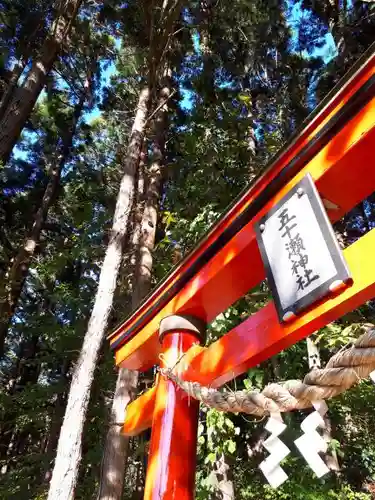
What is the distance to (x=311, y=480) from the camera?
203 inches

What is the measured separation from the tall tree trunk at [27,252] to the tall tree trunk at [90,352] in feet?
13.3

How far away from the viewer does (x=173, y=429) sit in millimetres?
1953

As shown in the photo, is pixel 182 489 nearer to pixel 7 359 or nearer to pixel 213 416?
pixel 213 416

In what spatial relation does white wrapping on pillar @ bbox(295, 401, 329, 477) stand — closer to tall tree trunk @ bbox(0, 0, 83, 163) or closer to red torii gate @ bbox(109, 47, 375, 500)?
red torii gate @ bbox(109, 47, 375, 500)

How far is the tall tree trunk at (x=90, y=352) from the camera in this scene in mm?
3352

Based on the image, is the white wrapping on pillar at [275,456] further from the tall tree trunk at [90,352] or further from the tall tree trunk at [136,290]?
the tall tree trunk at [90,352]

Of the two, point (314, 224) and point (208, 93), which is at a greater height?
point (208, 93)

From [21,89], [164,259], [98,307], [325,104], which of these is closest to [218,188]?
[164,259]

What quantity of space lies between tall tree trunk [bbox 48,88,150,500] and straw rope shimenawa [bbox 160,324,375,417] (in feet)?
8.14

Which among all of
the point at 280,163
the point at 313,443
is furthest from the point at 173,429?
the point at 280,163

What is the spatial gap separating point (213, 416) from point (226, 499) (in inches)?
34.7

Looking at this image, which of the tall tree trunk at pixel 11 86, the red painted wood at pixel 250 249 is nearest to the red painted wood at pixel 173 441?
the red painted wood at pixel 250 249

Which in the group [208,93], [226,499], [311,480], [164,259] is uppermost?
[208,93]

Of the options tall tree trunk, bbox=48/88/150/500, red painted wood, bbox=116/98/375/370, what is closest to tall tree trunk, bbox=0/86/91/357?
tall tree trunk, bbox=48/88/150/500
